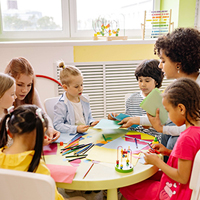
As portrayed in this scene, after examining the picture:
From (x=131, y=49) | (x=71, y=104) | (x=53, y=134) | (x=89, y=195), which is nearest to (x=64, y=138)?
(x=53, y=134)

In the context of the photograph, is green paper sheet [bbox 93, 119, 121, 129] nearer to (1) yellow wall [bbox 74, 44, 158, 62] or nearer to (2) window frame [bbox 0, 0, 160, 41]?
(1) yellow wall [bbox 74, 44, 158, 62]

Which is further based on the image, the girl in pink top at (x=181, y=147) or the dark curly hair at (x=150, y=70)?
the dark curly hair at (x=150, y=70)

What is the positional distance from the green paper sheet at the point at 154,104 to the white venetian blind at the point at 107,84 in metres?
1.40

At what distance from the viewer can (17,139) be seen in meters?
0.99

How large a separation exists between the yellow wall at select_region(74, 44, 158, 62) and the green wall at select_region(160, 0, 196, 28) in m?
0.49

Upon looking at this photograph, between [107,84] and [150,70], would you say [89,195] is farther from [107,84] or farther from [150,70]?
[107,84]

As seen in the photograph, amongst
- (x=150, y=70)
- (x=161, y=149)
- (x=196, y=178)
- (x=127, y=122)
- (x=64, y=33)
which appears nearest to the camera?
(x=196, y=178)

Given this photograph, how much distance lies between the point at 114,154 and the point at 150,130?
1.87ft

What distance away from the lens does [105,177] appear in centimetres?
105

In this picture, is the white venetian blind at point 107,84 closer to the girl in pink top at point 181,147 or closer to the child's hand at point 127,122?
the child's hand at point 127,122

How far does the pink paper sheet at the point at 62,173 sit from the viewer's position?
3.43 feet

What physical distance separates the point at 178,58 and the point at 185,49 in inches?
2.6

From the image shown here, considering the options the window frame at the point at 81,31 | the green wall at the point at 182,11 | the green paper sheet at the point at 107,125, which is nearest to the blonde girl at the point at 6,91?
the green paper sheet at the point at 107,125

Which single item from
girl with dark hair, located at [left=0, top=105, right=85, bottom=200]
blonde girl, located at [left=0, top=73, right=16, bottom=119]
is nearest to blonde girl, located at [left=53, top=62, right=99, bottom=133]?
blonde girl, located at [left=0, top=73, right=16, bottom=119]
